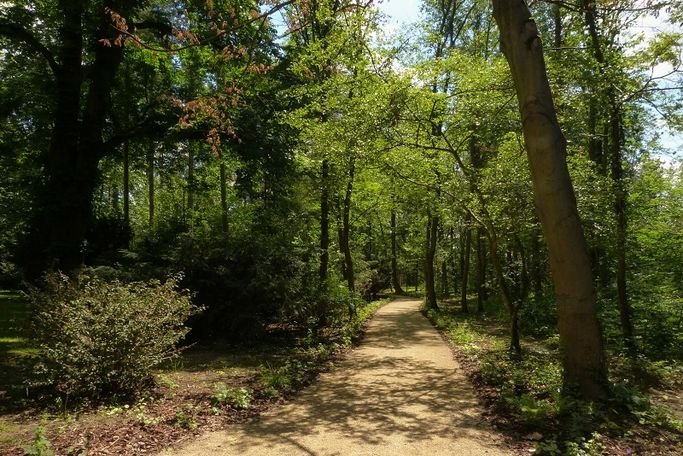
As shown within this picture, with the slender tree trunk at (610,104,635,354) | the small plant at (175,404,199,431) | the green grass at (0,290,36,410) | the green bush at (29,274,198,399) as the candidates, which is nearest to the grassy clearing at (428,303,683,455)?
the slender tree trunk at (610,104,635,354)

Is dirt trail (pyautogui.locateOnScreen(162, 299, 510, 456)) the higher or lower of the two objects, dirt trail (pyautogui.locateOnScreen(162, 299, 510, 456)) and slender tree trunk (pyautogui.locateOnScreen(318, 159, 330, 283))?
the lower

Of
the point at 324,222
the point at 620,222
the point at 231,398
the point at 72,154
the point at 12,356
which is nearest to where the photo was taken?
the point at 231,398

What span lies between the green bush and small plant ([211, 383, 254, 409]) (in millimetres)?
913

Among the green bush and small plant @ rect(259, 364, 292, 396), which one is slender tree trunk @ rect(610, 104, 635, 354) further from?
the green bush

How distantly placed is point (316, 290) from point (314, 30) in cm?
762

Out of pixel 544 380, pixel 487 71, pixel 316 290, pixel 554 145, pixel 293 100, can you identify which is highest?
pixel 293 100

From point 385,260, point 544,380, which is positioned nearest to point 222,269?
point 544,380

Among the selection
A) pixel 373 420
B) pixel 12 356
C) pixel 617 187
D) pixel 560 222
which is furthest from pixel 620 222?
pixel 12 356

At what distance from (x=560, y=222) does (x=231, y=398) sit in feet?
15.0

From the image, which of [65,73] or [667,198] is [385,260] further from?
[65,73]

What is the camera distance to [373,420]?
5.32 meters

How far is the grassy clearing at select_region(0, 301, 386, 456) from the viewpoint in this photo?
4.27 metres

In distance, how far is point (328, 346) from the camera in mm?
9984

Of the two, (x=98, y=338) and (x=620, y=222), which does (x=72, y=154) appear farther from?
(x=620, y=222)
